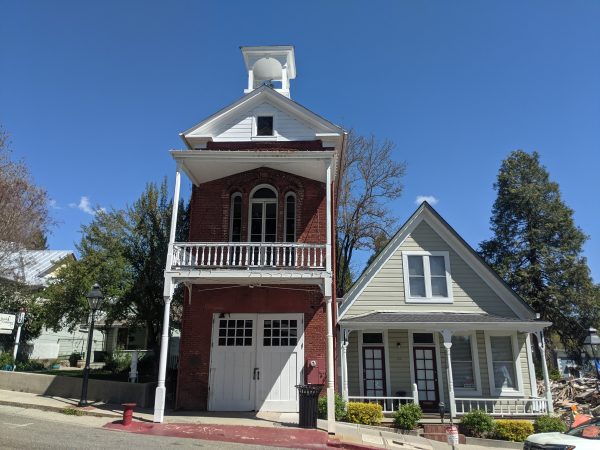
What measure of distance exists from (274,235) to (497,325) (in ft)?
25.6

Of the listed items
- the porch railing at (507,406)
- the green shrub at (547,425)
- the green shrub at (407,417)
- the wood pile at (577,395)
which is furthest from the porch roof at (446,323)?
the wood pile at (577,395)

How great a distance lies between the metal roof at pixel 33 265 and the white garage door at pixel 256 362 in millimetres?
11099

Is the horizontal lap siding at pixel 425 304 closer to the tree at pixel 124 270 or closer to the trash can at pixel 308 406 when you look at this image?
the trash can at pixel 308 406

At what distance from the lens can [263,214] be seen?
15.2 m

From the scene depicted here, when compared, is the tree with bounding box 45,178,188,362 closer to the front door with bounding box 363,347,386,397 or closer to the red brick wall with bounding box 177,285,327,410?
the red brick wall with bounding box 177,285,327,410

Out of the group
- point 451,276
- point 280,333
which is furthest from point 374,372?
point 451,276

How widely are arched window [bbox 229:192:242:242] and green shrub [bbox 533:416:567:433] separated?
415 inches

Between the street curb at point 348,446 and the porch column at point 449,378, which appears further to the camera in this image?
the porch column at point 449,378

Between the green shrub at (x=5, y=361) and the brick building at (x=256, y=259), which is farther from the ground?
the brick building at (x=256, y=259)

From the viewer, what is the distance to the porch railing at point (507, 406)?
44.5ft

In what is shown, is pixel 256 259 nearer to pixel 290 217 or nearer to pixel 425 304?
pixel 290 217

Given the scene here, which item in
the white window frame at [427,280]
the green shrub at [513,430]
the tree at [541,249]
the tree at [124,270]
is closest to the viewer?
the green shrub at [513,430]

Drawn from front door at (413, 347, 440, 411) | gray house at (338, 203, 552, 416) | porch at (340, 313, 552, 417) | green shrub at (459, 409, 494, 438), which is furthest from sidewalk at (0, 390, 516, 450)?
front door at (413, 347, 440, 411)

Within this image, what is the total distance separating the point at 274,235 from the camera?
15.1 metres
